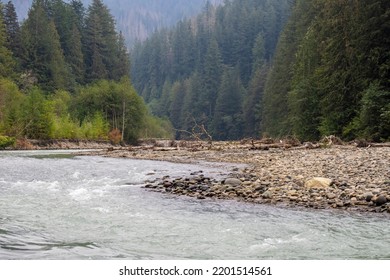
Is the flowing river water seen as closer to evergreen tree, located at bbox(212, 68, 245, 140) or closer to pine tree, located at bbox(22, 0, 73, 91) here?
pine tree, located at bbox(22, 0, 73, 91)

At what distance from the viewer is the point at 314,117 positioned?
3469 centimetres

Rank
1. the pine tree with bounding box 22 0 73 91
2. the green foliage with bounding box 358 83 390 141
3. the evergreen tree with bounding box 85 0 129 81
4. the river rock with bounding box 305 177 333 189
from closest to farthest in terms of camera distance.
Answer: the river rock with bounding box 305 177 333 189 → the green foliage with bounding box 358 83 390 141 → the pine tree with bounding box 22 0 73 91 → the evergreen tree with bounding box 85 0 129 81

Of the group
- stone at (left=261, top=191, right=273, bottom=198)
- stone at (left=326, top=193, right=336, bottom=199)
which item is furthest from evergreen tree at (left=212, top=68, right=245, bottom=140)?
stone at (left=326, top=193, right=336, bottom=199)

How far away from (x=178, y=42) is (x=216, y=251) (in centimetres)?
17953

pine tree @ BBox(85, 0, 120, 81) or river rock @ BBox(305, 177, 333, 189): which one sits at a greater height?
pine tree @ BBox(85, 0, 120, 81)

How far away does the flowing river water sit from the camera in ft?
21.2

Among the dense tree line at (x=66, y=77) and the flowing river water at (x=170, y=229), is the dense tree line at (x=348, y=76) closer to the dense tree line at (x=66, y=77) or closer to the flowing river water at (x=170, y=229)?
the flowing river water at (x=170, y=229)

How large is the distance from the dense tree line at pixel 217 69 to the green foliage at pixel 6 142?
190 ft

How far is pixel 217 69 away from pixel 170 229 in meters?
130

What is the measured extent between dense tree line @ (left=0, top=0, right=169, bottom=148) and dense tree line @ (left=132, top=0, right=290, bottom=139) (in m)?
20.6

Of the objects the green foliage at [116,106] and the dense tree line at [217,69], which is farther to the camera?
the dense tree line at [217,69]

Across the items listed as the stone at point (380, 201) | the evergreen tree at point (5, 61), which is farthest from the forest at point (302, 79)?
the evergreen tree at point (5, 61)

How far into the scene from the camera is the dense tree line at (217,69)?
106188 mm

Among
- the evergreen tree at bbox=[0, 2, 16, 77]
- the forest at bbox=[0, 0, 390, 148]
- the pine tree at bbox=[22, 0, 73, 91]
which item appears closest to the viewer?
the forest at bbox=[0, 0, 390, 148]
